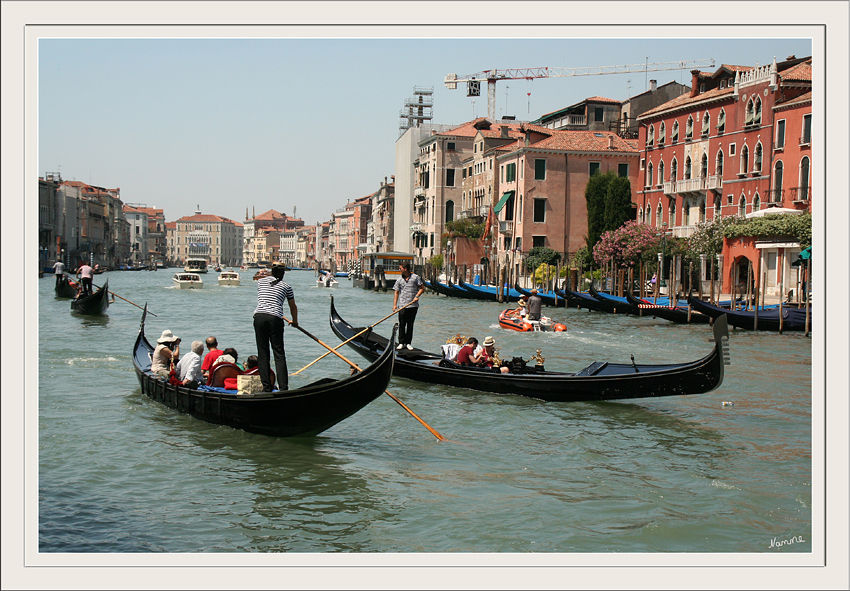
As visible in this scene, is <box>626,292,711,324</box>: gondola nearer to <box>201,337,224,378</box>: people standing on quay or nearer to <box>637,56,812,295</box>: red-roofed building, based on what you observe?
<box>637,56,812,295</box>: red-roofed building

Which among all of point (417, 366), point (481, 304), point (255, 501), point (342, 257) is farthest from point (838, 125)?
point (342, 257)

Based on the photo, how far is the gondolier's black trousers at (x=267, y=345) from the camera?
454 cm

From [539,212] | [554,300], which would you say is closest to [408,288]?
[554,300]

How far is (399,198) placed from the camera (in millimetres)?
41250

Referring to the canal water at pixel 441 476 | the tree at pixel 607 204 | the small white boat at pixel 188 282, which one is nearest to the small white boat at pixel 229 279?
the small white boat at pixel 188 282

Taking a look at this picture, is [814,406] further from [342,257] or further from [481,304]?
[342,257]

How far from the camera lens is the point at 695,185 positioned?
18.4 m

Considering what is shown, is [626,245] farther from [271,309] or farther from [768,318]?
[271,309]

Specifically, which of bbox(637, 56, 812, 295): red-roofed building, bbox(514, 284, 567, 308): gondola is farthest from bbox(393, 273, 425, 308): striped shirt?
bbox(514, 284, 567, 308): gondola

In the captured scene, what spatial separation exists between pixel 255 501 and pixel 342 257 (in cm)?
6488

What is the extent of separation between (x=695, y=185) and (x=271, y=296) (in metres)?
15.6

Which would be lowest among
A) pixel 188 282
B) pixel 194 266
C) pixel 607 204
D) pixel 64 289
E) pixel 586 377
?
pixel 586 377

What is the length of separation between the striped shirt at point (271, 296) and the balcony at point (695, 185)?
14.9 m

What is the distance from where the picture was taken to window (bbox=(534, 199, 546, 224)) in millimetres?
25000
